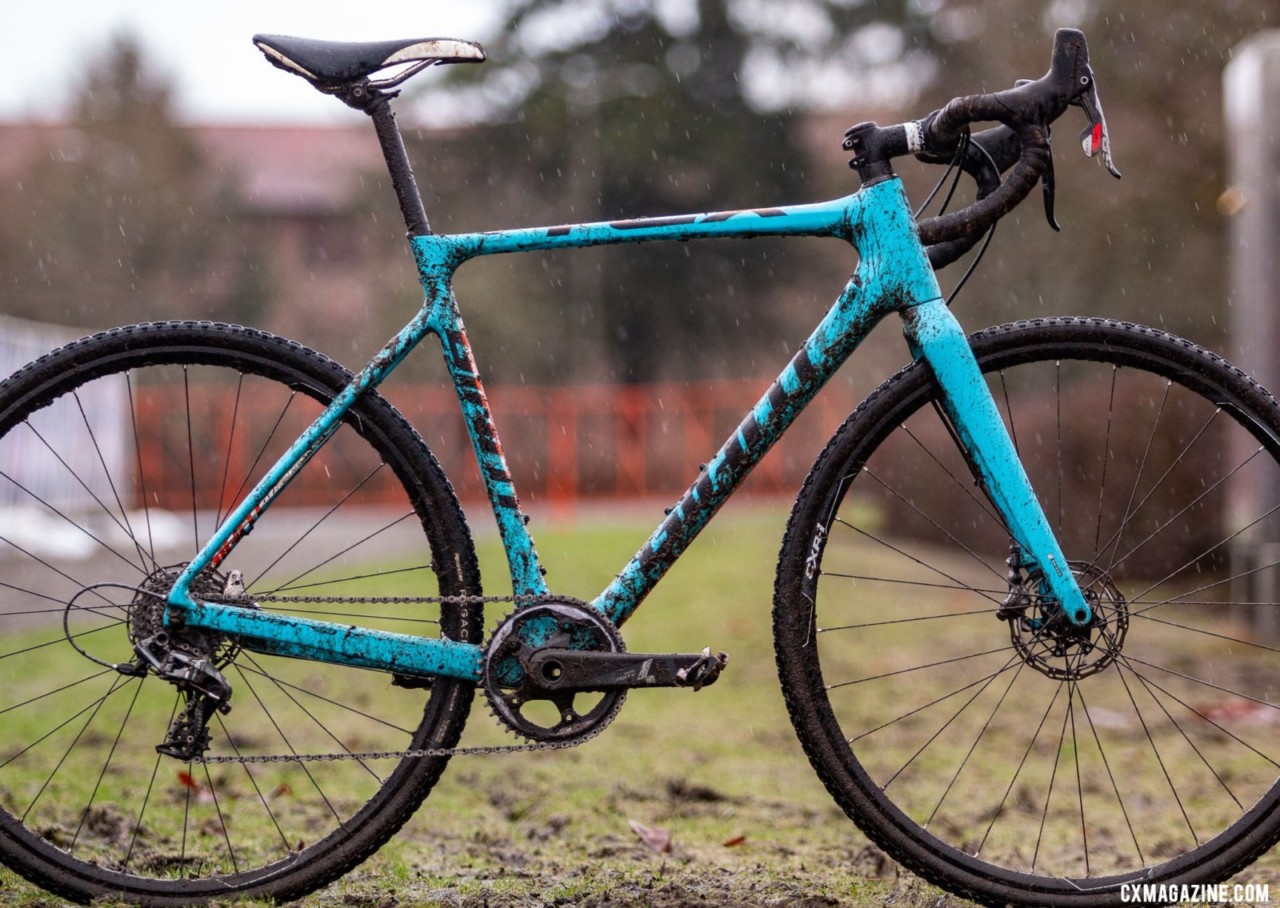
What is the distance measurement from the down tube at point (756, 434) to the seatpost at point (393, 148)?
0.73m

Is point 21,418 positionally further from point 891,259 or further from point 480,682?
point 891,259

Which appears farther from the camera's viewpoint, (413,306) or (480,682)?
(413,306)

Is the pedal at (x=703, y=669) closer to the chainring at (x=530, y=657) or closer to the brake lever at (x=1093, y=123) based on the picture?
the chainring at (x=530, y=657)

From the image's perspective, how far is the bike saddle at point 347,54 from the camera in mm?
2340

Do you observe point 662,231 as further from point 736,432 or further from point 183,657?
point 183,657

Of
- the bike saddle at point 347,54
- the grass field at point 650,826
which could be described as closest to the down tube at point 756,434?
the grass field at point 650,826

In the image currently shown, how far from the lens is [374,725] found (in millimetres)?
4781

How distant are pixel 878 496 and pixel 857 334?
13125 mm

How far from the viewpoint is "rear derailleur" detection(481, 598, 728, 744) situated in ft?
7.44

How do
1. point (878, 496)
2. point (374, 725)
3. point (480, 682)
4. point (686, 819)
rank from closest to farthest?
point (480, 682) < point (686, 819) < point (374, 725) < point (878, 496)

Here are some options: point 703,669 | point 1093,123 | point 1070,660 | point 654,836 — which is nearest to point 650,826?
point 654,836

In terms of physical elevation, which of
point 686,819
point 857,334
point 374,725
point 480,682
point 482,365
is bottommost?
point 480,682

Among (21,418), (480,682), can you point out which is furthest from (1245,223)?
(21,418)

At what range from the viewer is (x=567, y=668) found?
227 centimetres
